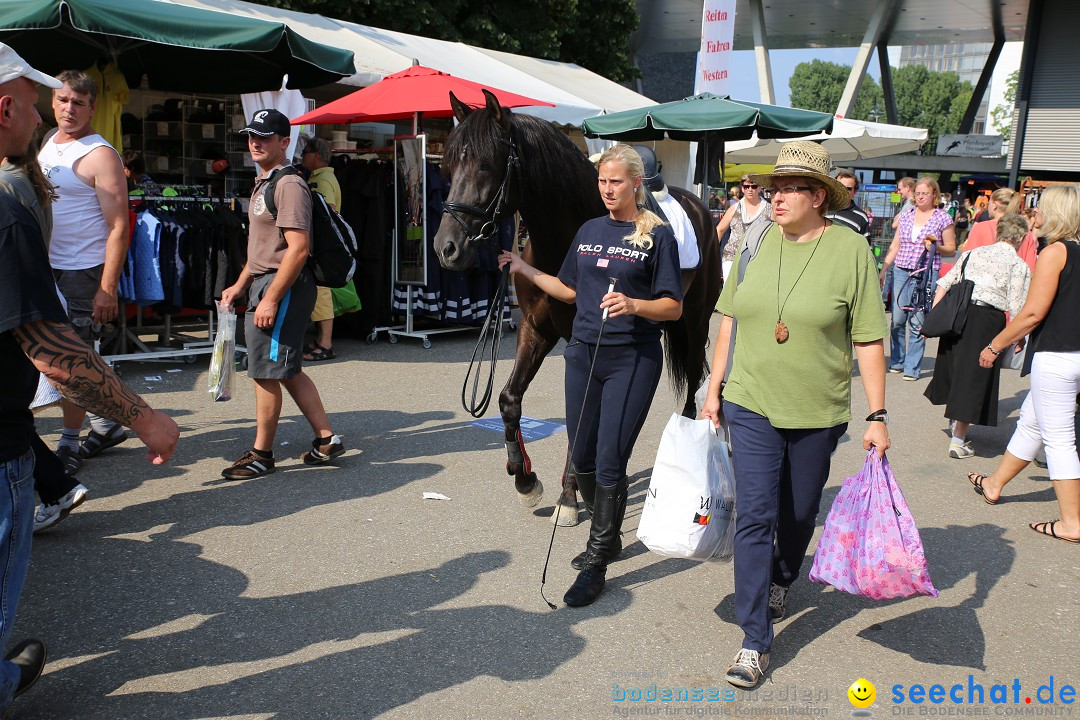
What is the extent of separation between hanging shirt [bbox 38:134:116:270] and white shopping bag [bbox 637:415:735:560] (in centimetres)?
361

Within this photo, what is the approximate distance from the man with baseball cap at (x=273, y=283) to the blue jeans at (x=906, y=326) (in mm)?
6832

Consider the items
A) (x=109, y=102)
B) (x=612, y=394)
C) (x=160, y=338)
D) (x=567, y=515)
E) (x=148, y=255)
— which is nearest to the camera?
(x=612, y=394)

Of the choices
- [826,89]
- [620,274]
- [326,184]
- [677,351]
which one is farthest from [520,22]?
[826,89]

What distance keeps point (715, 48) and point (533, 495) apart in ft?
35.0

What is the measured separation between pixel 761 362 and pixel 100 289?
381cm

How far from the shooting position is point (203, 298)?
28.2 feet

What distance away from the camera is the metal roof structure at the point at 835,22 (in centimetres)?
3641

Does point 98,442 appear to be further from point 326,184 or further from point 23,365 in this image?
point 326,184

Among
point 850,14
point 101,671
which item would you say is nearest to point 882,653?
point 101,671

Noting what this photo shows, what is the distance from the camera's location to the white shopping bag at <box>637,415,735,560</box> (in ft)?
12.0

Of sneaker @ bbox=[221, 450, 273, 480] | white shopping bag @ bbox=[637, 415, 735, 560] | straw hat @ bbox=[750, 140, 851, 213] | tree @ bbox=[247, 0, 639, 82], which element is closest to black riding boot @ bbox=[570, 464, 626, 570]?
white shopping bag @ bbox=[637, 415, 735, 560]

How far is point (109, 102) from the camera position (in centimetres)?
829

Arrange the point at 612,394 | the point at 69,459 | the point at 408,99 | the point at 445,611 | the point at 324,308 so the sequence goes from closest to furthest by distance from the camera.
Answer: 1. the point at 445,611
2. the point at 612,394
3. the point at 69,459
4. the point at 324,308
5. the point at 408,99

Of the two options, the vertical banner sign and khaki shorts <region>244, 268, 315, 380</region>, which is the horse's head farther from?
the vertical banner sign
